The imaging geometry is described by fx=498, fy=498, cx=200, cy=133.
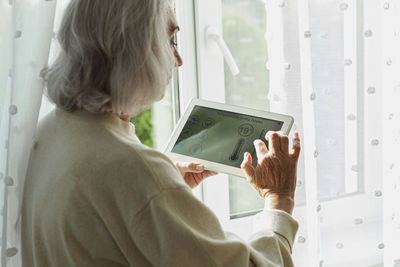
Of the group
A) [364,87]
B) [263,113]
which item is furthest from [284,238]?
[364,87]

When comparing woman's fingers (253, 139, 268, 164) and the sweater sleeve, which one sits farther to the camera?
woman's fingers (253, 139, 268, 164)

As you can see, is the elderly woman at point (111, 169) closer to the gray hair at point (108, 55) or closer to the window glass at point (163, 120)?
the gray hair at point (108, 55)

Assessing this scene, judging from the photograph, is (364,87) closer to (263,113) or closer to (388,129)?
(388,129)

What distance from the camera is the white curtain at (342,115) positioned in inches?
43.3

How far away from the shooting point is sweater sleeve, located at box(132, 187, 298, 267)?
0.68 meters

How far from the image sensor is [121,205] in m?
0.69

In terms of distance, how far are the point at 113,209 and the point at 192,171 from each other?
0.30 metres

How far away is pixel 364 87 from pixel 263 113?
0.35m

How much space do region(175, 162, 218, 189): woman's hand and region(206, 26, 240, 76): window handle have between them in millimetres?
316

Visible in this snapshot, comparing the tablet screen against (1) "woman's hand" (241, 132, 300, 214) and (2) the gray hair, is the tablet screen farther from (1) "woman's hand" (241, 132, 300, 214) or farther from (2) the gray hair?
(2) the gray hair

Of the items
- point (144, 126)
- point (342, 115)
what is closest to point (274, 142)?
point (342, 115)

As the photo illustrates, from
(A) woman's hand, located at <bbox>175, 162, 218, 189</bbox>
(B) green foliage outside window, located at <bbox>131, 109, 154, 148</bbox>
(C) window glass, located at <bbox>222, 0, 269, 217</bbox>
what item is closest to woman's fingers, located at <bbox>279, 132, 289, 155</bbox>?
(A) woman's hand, located at <bbox>175, 162, 218, 189</bbox>

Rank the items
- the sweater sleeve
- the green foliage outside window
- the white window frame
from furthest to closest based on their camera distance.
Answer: the green foliage outside window, the white window frame, the sweater sleeve

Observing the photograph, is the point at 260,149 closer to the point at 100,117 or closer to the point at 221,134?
the point at 221,134
